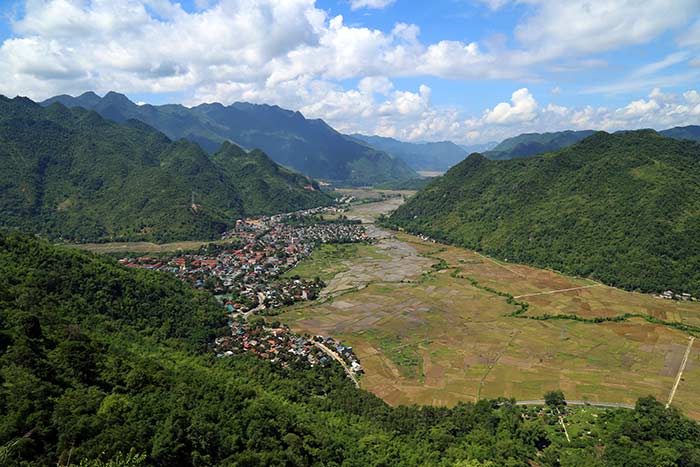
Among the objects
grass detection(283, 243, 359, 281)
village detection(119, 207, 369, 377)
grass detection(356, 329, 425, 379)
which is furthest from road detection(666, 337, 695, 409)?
grass detection(283, 243, 359, 281)

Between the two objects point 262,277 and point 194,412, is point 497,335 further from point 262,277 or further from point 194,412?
point 262,277

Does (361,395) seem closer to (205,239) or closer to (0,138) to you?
(205,239)

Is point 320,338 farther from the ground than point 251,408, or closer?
closer

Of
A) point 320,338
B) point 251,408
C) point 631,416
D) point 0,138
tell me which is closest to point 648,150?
point 631,416

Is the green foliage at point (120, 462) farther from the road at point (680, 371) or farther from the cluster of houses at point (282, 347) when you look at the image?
the road at point (680, 371)

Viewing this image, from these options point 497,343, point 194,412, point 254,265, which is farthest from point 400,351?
point 254,265

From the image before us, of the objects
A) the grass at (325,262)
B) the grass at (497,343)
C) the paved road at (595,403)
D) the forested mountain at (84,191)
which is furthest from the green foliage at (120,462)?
the forested mountain at (84,191)
